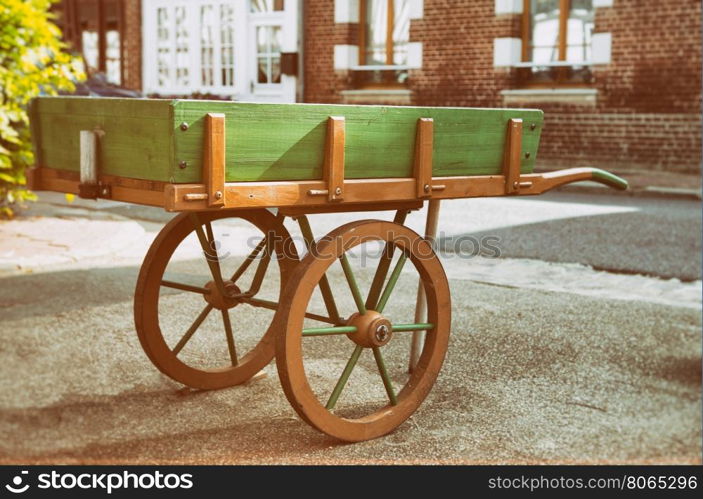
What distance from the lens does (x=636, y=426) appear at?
335 centimetres

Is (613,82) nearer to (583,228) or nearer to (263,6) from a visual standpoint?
(583,228)

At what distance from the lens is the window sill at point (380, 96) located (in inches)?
615

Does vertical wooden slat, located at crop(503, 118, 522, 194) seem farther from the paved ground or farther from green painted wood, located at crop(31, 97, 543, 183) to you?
the paved ground

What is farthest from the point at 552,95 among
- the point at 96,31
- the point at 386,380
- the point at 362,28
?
the point at 96,31

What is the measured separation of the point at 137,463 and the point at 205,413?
0.51m

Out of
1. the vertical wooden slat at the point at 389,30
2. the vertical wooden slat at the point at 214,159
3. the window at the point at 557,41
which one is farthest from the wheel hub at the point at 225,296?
the vertical wooden slat at the point at 389,30

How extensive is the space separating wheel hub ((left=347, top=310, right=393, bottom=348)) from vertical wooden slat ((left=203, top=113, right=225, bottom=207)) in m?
0.77

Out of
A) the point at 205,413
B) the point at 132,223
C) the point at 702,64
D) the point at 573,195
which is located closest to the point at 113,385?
the point at 205,413

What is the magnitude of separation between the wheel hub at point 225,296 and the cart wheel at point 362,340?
43 cm

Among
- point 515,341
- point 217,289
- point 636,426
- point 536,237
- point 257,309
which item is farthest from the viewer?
point 536,237

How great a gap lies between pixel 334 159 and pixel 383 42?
44.6 ft

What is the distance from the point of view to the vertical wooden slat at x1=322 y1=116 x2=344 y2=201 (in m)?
2.93

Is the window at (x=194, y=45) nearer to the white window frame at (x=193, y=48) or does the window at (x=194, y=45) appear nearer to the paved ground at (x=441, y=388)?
the white window frame at (x=193, y=48)

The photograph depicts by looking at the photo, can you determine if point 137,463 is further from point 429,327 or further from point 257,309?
point 257,309
